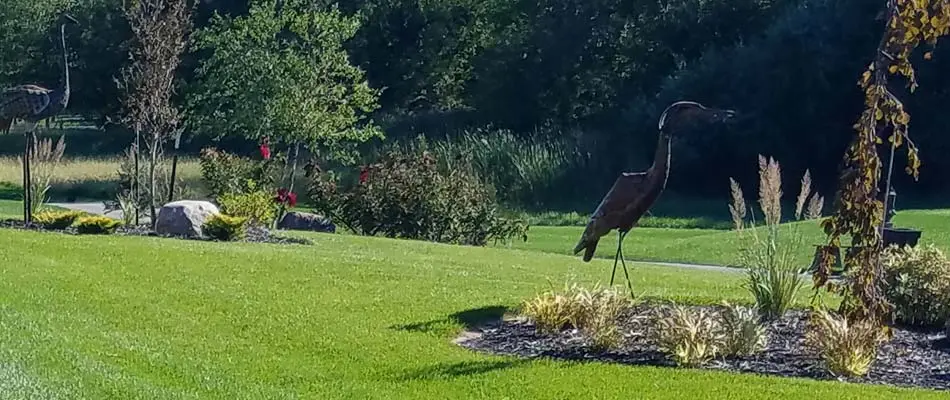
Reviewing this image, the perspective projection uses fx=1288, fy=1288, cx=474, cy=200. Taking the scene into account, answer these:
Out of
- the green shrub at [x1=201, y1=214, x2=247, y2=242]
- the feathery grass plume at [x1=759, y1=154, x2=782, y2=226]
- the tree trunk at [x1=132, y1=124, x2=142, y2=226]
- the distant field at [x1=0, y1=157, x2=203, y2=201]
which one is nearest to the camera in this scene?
the feathery grass plume at [x1=759, y1=154, x2=782, y2=226]

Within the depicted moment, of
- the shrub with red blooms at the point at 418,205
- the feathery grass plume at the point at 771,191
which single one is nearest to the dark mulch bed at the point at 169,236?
the shrub with red blooms at the point at 418,205

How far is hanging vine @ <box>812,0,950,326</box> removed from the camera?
6027 mm

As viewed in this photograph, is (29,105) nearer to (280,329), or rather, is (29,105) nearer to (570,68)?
(280,329)

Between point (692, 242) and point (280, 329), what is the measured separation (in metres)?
13.5

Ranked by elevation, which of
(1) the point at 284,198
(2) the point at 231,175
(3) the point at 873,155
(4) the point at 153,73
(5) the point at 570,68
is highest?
(5) the point at 570,68

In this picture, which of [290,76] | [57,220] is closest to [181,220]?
[57,220]

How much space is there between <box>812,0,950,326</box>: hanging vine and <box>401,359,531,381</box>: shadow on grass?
226 centimetres

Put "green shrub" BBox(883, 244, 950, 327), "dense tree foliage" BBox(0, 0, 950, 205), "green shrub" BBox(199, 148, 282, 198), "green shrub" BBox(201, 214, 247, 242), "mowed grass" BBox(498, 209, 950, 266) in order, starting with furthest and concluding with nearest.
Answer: "dense tree foliage" BBox(0, 0, 950, 205)
"green shrub" BBox(199, 148, 282, 198)
"mowed grass" BBox(498, 209, 950, 266)
"green shrub" BBox(201, 214, 247, 242)
"green shrub" BBox(883, 244, 950, 327)

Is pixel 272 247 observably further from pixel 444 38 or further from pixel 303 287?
pixel 444 38

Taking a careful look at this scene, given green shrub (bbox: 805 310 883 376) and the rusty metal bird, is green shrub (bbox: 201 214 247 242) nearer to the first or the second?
the rusty metal bird

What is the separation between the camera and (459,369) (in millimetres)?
8336

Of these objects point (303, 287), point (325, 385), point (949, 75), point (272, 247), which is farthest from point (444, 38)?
point (325, 385)

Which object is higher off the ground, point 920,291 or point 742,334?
point 920,291

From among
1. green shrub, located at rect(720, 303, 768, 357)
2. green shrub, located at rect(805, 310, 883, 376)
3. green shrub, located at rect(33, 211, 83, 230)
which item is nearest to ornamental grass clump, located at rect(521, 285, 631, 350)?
green shrub, located at rect(720, 303, 768, 357)
